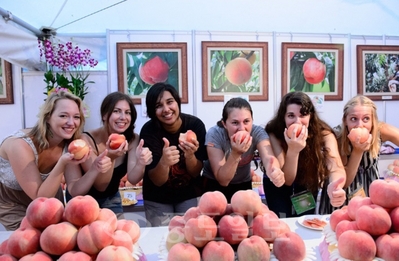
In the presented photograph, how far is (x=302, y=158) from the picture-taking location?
2.07m

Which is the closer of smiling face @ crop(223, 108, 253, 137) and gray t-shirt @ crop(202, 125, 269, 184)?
smiling face @ crop(223, 108, 253, 137)

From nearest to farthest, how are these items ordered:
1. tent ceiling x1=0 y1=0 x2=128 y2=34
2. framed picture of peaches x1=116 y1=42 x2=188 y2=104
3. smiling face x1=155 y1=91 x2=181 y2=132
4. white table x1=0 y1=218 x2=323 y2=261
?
1. white table x1=0 y1=218 x2=323 y2=261
2. smiling face x1=155 y1=91 x2=181 y2=132
3. tent ceiling x1=0 y1=0 x2=128 y2=34
4. framed picture of peaches x1=116 y1=42 x2=188 y2=104

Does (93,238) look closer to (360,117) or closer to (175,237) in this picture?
(175,237)

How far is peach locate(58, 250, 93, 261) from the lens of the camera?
2.98 ft

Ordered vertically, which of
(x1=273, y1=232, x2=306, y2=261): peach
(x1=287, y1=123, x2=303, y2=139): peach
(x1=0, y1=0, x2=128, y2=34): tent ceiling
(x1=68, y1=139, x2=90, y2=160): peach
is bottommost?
(x1=273, y1=232, x2=306, y2=261): peach

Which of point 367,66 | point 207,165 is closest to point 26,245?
point 207,165

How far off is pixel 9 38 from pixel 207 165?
7.55 ft

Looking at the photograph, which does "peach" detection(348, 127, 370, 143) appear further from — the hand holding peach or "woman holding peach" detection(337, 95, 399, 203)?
the hand holding peach

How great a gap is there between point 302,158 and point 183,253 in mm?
1362

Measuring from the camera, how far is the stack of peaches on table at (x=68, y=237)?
94cm

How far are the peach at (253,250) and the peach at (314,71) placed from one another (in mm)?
3407

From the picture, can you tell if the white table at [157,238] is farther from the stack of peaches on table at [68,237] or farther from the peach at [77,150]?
the peach at [77,150]

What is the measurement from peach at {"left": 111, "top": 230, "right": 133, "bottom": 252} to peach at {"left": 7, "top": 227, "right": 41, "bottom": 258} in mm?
251

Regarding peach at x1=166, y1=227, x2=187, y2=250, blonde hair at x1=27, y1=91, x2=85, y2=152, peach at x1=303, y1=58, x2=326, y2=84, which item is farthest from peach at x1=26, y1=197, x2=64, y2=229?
peach at x1=303, y1=58, x2=326, y2=84
